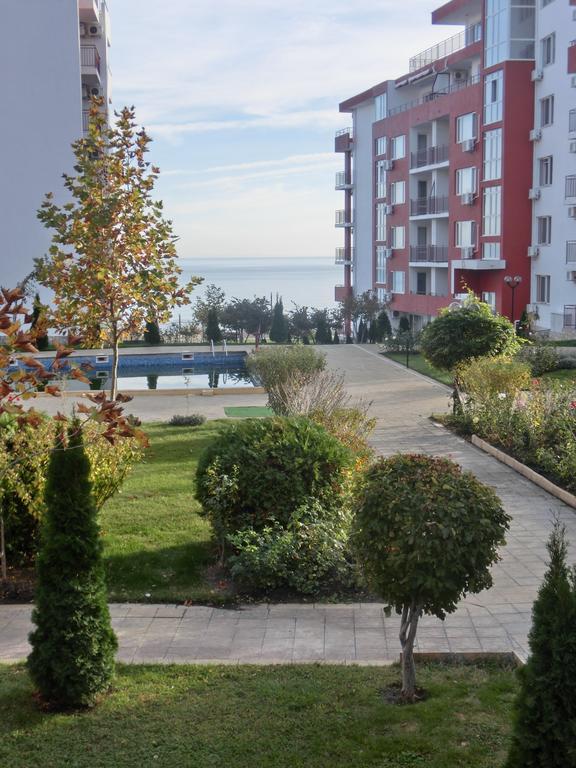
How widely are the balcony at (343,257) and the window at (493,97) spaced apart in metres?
20.9

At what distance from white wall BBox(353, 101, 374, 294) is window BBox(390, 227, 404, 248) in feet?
15.6

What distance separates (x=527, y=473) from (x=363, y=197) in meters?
43.6

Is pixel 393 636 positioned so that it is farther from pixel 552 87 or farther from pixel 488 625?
pixel 552 87

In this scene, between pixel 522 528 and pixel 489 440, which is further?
pixel 489 440

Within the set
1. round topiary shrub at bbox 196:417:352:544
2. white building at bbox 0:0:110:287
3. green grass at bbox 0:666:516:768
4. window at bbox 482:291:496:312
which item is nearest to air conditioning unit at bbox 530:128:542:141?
window at bbox 482:291:496:312

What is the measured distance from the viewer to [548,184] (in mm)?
34531

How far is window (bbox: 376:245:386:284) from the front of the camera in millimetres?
49906

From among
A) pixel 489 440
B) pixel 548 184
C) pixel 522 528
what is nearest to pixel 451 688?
pixel 522 528

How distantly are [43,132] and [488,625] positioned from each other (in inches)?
1305

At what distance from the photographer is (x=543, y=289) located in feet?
117

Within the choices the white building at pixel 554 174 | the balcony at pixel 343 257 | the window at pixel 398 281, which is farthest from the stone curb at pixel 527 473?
the balcony at pixel 343 257

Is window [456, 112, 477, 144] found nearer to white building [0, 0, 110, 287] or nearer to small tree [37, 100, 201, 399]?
white building [0, 0, 110, 287]

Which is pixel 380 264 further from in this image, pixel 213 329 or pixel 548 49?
pixel 548 49

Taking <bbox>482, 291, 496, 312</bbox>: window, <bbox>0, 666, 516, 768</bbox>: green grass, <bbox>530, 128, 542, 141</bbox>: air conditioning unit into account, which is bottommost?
<bbox>0, 666, 516, 768</bbox>: green grass
